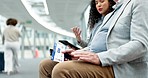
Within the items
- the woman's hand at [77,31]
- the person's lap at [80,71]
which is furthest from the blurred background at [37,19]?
the person's lap at [80,71]

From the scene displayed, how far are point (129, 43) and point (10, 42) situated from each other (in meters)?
4.45

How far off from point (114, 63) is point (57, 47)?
391mm

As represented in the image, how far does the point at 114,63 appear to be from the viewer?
1.27 metres

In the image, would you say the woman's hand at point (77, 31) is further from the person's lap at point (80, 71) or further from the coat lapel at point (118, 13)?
the person's lap at point (80, 71)

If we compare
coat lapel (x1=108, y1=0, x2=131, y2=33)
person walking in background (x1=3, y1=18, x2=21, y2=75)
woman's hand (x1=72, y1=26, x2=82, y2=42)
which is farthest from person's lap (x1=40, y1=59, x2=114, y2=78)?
person walking in background (x1=3, y1=18, x2=21, y2=75)

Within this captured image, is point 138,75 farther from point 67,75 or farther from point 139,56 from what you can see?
point 67,75

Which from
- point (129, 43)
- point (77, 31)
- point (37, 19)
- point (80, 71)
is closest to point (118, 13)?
point (129, 43)

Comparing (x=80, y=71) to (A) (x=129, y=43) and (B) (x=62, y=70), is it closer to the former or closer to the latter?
(B) (x=62, y=70)

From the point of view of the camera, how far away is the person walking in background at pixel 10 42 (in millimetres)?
5375

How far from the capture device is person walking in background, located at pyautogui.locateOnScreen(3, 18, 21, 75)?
538cm

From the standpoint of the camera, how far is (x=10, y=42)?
5434 millimetres

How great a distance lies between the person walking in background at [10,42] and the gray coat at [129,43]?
4.24 m

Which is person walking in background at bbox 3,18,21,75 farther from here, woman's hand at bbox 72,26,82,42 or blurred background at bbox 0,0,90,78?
woman's hand at bbox 72,26,82,42

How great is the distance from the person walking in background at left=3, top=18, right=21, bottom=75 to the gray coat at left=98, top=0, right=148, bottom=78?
4.24 m
